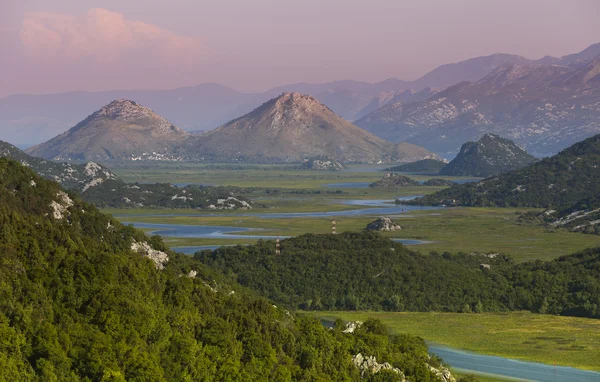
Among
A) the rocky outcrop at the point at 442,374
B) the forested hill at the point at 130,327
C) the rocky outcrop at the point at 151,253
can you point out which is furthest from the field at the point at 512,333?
the rocky outcrop at the point at 151,253

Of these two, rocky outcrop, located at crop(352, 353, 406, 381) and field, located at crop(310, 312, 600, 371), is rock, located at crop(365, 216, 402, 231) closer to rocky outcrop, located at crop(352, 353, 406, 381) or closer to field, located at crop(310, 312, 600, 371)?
field, located at crop(310, 312, 600, 371)

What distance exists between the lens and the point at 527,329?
9594 centimetres

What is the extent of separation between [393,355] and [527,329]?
96.4ft

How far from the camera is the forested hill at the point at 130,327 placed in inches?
2135

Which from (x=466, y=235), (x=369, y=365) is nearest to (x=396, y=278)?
(x=369, y=365)

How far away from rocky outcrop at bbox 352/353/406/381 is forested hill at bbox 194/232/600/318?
4160 cm

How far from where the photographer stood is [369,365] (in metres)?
67.1

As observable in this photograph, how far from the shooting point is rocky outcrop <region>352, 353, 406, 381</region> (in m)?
66.5

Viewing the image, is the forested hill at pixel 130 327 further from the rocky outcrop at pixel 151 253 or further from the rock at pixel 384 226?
the rock at pixel 384 226

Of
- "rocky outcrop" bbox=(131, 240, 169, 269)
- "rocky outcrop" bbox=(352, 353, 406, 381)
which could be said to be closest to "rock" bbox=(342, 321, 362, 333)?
"rocky outcrop" bbox=(352, 353, 406, 381)

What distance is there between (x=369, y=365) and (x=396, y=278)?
50.6 m

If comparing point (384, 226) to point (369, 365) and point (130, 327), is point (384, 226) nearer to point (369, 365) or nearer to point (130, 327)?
point (369, 365)

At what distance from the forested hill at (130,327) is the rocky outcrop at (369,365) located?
0.37 m

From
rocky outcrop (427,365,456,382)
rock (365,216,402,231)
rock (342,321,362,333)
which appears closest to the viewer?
rocky outcrop (427,365,456,382)
